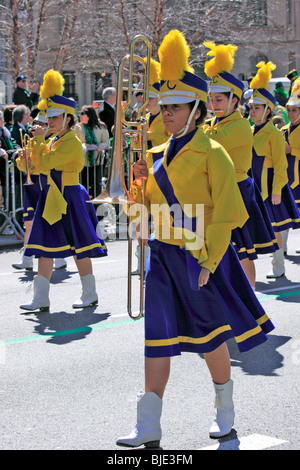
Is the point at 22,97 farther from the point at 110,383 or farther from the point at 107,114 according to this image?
the point at 110,383

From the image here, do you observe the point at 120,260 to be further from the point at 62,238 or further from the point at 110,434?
the point at 110,434

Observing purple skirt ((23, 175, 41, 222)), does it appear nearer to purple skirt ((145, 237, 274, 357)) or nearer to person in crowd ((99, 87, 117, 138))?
person in crowd ((99, 87, 117, 138))

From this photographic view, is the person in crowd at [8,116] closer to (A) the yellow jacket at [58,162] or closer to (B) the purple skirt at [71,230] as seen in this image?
(A) the yellow jacket at [58,162]

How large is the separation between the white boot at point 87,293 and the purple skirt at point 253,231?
1.35m

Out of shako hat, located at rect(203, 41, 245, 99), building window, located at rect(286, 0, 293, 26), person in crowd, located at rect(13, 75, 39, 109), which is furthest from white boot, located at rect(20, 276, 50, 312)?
building window, located at rect(286, 0, 293, 26)

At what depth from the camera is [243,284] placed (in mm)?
4516

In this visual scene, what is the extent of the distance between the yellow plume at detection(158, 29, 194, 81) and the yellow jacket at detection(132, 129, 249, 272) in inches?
12.3

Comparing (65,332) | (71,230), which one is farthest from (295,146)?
(65,332)

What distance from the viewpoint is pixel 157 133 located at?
311 inches

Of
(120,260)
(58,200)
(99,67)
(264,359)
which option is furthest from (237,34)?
(264,359)

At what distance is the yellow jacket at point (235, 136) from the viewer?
6469mm

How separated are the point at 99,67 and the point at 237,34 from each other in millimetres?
6329

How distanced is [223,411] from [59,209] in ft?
11.7

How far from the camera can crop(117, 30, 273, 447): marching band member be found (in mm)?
4113
